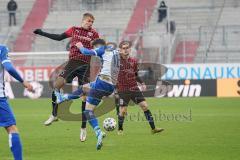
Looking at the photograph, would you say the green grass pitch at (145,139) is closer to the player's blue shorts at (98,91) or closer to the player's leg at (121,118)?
the player's leg at (121,118)

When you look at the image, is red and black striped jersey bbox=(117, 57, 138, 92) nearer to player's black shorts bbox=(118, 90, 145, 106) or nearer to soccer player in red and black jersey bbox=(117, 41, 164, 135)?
soccer player in red and black jersey bbox=(117, 41, 164, 135)

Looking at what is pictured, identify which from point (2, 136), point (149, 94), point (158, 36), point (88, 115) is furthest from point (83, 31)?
point (158, 36)

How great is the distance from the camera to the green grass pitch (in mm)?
12477

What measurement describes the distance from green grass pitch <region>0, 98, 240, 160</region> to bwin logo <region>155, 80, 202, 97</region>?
387 inches

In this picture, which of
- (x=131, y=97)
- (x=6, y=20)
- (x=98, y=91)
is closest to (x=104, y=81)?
(x=98, y=91)

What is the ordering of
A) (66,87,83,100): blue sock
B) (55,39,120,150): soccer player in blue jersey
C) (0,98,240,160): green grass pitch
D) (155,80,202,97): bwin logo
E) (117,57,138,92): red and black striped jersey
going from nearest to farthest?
(0,98,240,160): green grass pitch
(55,39,120,150): soccer player in blue jersey
(66,87,83,100): blue sock
(117,57,138,92): red and black striped jersey
(155,80,202,97): bwin logo

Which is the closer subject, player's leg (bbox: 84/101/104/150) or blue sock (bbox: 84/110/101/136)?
player's leg (bbox: 84/101/104/150)

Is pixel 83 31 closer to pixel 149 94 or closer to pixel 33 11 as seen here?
Result: pixel 149 94

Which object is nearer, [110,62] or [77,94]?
[110,62]

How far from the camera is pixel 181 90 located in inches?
1369

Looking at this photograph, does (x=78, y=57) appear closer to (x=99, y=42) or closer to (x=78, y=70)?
(x=78, y=70)

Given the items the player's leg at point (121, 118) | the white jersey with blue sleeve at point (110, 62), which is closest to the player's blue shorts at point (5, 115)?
the white jersey with blue sleeve at point (110, 62)

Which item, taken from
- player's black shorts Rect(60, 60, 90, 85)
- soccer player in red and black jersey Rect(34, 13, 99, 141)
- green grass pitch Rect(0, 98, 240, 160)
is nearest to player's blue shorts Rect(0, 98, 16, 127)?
green grass pitch Rect(0, 98, 240, 160)

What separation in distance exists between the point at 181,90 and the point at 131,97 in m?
18.0
